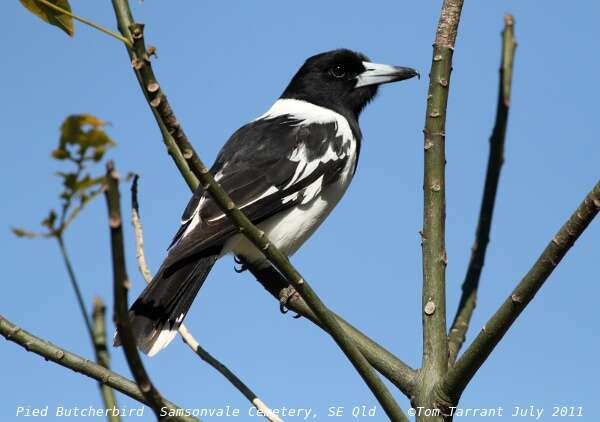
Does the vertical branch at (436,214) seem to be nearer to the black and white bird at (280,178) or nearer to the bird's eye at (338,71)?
the black and white bird at (280,178)

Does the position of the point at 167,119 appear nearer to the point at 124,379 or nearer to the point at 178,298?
the point at 124,379

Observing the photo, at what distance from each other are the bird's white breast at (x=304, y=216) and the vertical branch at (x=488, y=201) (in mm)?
1625

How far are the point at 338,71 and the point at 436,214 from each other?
339 cm

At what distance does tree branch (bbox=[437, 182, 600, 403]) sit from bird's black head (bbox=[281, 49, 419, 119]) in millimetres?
3612

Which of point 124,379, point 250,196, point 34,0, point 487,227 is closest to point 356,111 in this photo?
point 250,196

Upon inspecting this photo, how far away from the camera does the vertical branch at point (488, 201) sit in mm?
2580

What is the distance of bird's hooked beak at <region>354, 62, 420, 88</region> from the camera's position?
18.7 feet

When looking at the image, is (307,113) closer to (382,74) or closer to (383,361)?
(382,74)

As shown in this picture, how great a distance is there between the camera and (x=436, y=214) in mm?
2701

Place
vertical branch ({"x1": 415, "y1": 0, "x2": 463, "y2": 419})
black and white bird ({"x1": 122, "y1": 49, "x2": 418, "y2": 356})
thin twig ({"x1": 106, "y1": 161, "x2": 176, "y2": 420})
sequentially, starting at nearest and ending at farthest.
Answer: thin twig ({"x1": 106, "y1": 161, "x2": 176, "y2": 420}) < vertical branch ({"x1": 415, "y1": 0, "x2": 463, "y2": 419}) < black and white bird ({"x1": 122, "y1": 49, "x2": 418, "y2": 356})

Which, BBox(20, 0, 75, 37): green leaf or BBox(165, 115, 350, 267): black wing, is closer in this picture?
BBox(20, 0, 75, 37): green leaf

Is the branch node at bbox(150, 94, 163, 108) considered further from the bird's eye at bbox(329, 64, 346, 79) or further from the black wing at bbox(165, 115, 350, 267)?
the bird's eye at bbox(329, 64, 346, 79)

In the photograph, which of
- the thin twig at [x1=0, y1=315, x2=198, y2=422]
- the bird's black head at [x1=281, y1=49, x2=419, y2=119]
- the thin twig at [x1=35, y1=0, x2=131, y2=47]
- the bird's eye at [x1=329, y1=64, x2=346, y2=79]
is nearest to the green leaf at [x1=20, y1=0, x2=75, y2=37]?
the thin twig at [x1=35, y1=0, x2=131, y2=47]

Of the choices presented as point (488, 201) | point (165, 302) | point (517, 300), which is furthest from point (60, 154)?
point (165, 302)
